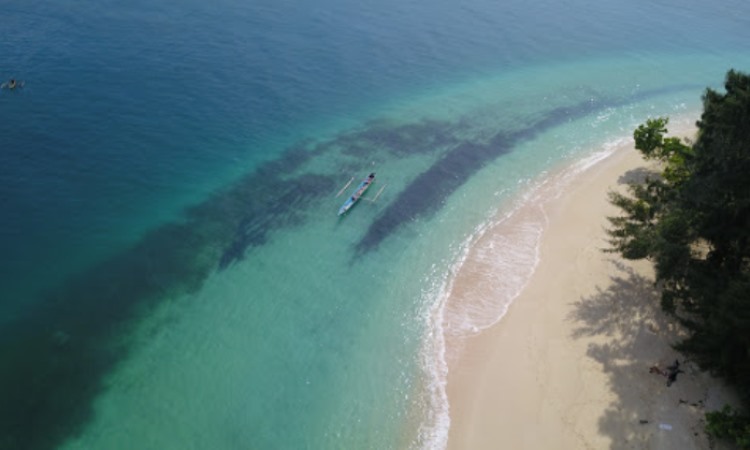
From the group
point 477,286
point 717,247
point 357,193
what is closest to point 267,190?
point 357,193

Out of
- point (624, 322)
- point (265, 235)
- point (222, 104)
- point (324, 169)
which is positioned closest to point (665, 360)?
point (624, 322)

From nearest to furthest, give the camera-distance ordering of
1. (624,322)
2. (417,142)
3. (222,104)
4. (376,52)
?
(624,322), (417,142), (222,104), (376,52)

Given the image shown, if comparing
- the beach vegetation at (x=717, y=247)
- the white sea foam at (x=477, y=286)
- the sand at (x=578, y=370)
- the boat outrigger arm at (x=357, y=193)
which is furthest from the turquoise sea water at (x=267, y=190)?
the beach vegetation at (x=717, y=247)

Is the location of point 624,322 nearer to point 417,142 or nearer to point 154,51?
point 417,142

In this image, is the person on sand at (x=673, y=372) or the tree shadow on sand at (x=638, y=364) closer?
the tree shadow on sand at (x=638, y=364)

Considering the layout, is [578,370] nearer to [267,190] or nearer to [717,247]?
[717,247]

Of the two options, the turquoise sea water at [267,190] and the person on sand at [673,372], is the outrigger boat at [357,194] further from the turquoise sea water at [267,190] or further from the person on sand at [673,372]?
the person on sand at [673,372]
